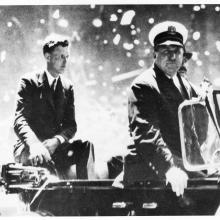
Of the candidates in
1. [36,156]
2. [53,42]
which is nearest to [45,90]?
[53,42]

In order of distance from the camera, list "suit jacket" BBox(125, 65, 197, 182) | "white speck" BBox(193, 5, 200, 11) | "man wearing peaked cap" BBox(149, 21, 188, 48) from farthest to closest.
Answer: "white speck" BBox(193, 5, 200, 11) → "man wearing peaked cap" BBox(149, 21, 188, 48) → "suit jacket" BBox(125, 65, 197, 182)

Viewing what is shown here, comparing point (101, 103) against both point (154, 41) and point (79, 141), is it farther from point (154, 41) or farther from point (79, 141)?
point (154, 41)

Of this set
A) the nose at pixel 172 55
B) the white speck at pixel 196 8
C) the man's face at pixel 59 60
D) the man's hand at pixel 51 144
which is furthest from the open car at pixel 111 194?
the white speck at pixel 196 8

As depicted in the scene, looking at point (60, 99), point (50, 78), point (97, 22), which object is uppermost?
point (97, 22)

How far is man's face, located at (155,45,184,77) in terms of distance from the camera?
219 centimetres

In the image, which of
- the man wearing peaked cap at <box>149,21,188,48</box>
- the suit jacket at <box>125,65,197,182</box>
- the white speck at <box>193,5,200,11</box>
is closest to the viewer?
the suit jacket at <box>125,65,197,182</box>

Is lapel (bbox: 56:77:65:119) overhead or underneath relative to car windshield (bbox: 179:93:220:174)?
overhead

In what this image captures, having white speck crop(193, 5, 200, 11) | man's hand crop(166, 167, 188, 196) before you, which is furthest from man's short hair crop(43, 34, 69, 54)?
man's hand crop(166, 167, 188, 196)

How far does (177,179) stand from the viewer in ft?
7.03

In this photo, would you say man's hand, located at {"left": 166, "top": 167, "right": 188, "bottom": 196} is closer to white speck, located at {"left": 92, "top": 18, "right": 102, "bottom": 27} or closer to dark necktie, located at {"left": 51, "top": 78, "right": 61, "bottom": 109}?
dark necktie, located at {"left": 51, "top": 78, "right": 61, "bottom": 109}

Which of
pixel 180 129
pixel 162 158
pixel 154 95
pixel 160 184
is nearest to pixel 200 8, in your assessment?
pixel 154 95

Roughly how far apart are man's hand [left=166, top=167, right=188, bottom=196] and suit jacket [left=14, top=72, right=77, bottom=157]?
671mm

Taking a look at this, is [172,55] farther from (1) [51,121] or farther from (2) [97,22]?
(1) [51,121]

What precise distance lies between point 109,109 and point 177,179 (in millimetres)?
622
